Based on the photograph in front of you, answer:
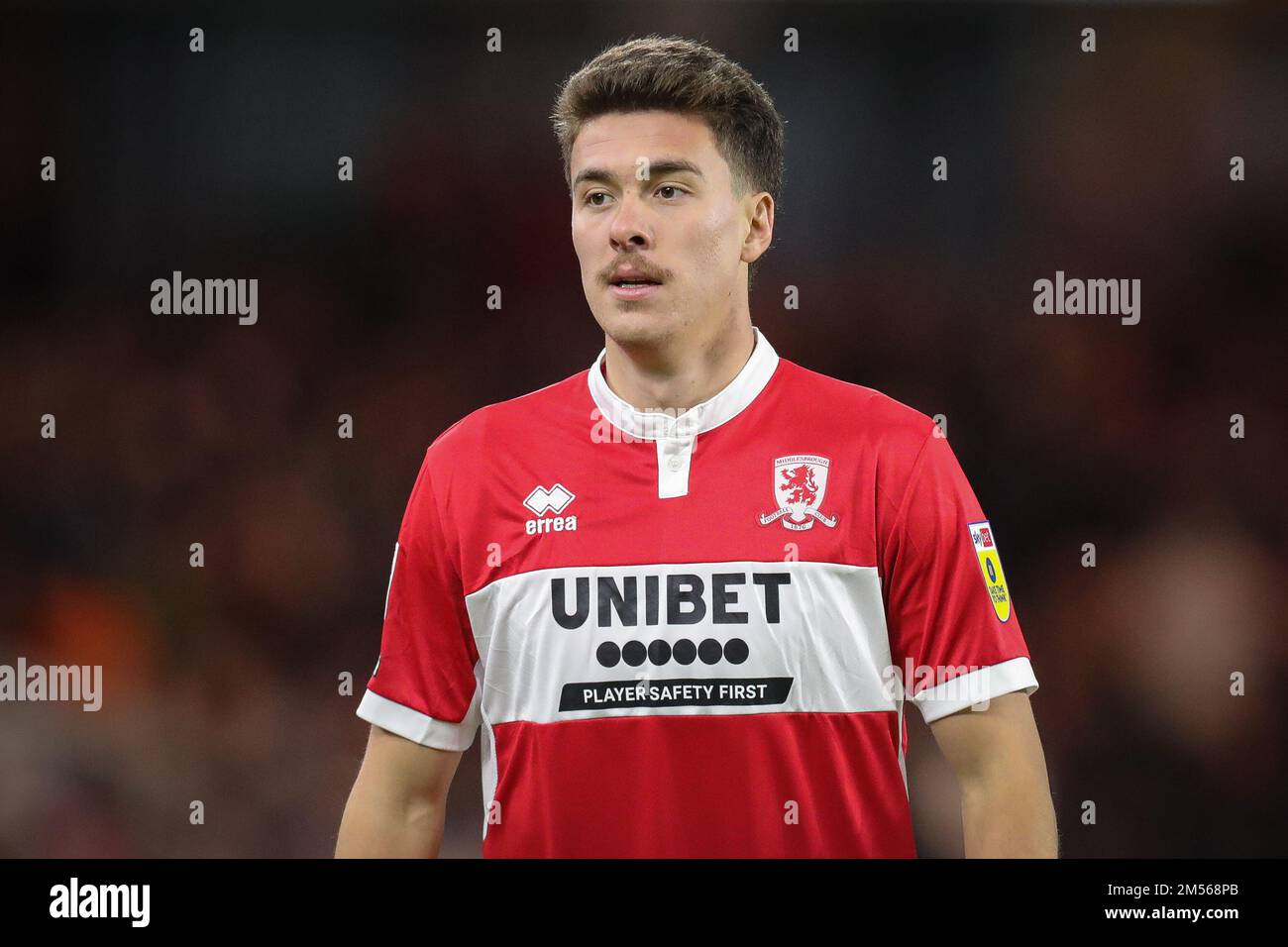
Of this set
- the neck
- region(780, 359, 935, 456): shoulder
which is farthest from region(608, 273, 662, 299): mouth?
region(780, 359, 935, 456): shoulder

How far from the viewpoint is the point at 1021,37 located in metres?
4.19

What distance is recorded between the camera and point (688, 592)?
244cm

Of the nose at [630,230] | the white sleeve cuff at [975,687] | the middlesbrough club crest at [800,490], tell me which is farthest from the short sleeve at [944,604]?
the nose at [630,230]

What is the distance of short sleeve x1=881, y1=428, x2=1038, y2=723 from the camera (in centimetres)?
239

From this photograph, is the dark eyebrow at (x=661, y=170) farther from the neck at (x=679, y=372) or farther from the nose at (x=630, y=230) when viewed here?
the neck at (x=679, y=372)

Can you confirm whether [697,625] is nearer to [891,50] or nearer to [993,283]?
[993,283]

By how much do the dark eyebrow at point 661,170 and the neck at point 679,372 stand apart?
32 centimetres

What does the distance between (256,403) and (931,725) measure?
2.82 meters

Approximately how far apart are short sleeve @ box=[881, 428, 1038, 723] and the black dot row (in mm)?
321

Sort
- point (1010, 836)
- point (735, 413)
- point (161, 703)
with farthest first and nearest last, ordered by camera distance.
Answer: point (161, 703)
point (735, 413)
point (1010, 836)

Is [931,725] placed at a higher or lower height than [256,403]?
lower

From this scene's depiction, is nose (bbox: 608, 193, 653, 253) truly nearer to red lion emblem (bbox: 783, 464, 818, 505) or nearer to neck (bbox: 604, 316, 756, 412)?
neck (bbox: 604, 316, 756, 412)

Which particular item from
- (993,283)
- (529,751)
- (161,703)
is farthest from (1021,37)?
(161,703)
